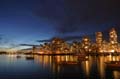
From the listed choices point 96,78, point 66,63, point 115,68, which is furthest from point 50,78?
point 66,63

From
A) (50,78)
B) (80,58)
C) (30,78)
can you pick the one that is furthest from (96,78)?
(80,58)

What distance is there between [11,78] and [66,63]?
49419mm

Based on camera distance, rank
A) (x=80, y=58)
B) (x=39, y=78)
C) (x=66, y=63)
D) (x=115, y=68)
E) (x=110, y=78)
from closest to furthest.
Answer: (x=110, y=78) < (x=39, y=78) < (x=115, y=68) < (x=66, y=63) < (x=80, y=58)

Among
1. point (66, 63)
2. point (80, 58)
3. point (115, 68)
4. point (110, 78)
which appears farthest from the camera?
point (80, 58)

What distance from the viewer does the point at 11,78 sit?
263 feet

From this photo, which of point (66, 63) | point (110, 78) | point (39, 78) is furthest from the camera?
point (66, 63)

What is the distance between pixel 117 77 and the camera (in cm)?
7381

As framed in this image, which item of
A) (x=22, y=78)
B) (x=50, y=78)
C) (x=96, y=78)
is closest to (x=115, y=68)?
(x=96, y=78)

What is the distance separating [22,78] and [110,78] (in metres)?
27.5

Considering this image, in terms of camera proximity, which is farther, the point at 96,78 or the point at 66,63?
the point at 66,63

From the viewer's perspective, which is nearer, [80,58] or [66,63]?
[66,63]

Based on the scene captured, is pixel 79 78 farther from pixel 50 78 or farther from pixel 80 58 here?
pixel 80 58

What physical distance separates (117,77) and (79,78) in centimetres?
1129

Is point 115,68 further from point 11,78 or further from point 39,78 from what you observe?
point 11,78
